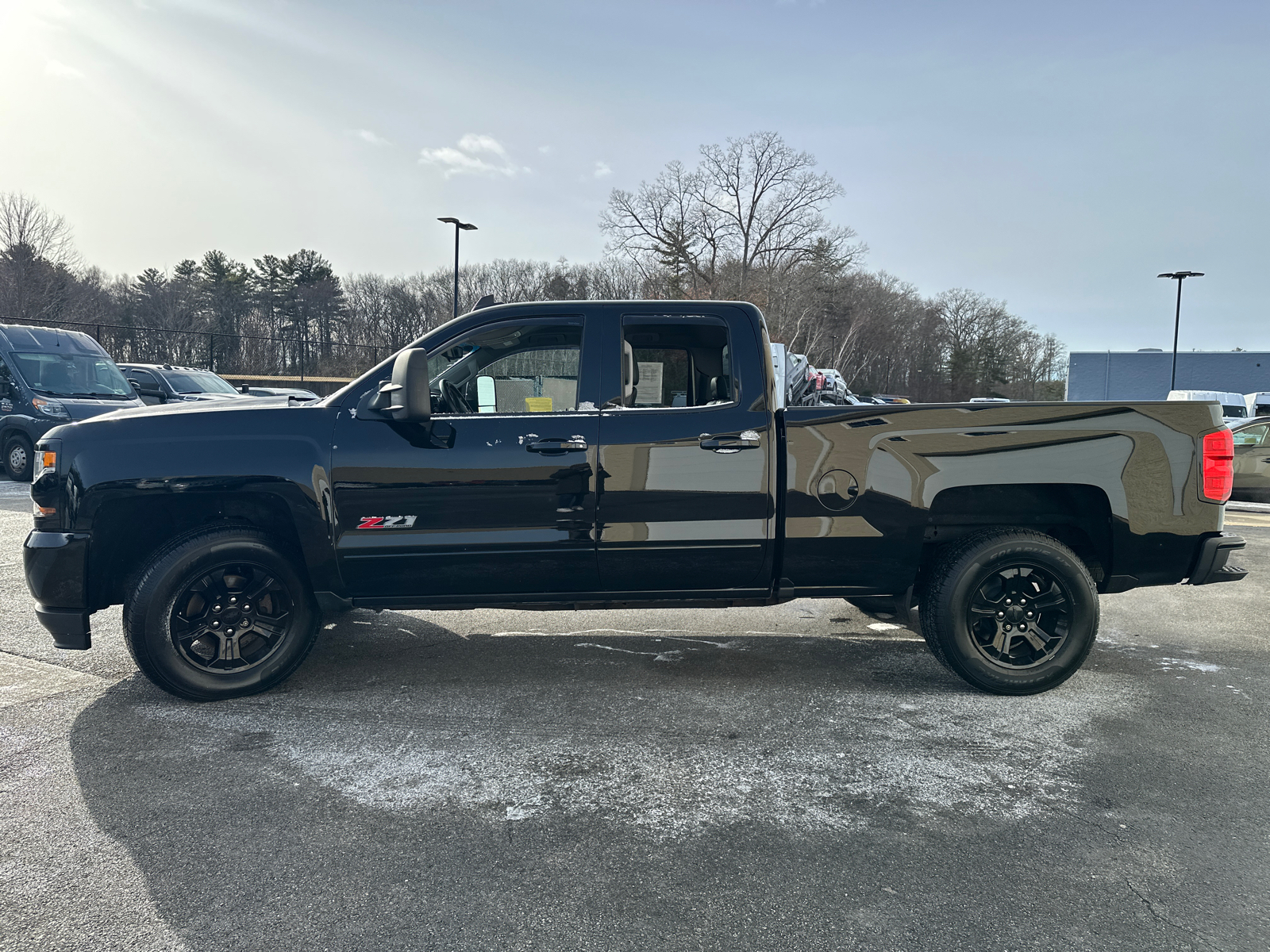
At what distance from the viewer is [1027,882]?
2.71 meters

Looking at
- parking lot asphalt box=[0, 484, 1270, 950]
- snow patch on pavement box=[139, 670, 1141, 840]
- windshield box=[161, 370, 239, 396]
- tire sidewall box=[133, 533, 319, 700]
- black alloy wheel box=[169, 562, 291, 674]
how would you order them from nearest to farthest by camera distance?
parking lot asphalt box=[0, 484, 1270, 950] < snow patch on pavement box=[139, 670, 1141, 840] < tire sidewall box=[133, 533, 319, 700] < black alloy wheel box=[169, 562, 291, 674] < windshield box=[161, 370, 239, 396]

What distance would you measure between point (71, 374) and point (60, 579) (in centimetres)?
1156

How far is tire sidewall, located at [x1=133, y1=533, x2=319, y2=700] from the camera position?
161 inches

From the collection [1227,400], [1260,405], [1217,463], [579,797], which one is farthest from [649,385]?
[1227,400]

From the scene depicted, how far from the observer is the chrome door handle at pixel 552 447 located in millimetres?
4195

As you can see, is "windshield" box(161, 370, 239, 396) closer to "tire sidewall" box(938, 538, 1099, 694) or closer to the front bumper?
the front bumper

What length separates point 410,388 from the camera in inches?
156

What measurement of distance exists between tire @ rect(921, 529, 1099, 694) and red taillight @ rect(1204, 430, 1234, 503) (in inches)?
29.2

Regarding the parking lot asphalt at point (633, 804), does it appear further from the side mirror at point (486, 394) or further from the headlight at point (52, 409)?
the headlight at point (52, 409)

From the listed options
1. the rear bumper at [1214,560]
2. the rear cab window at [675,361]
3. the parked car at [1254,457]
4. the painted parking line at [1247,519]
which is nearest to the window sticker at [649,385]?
the rear cab window at [675,361]

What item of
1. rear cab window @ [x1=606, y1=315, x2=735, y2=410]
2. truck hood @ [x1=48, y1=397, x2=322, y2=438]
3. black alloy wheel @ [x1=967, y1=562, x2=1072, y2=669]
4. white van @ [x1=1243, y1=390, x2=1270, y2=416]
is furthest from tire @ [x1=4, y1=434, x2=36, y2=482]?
white van @ [x1=1243, y1=390, x2=1270, y2=416]

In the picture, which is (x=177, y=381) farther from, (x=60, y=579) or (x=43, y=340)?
(x=60, y=579)

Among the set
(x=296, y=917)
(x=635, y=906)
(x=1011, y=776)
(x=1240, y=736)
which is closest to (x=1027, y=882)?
(x=1011, y=776)

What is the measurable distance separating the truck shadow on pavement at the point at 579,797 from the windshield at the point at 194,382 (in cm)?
1493
